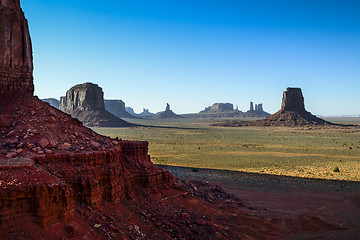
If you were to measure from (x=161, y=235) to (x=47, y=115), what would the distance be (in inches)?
289

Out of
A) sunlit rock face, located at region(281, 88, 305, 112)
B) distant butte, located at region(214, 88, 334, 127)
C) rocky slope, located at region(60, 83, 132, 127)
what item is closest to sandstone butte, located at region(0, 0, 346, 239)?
rocky slope, located at region(60, 83, 132, 127)

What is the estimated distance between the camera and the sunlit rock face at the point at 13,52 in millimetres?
13969

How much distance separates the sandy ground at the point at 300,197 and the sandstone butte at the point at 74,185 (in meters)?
1.49

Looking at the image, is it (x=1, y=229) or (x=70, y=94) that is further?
(x=70, y=94)

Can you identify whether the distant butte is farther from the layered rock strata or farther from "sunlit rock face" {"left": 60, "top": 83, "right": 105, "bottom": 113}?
the layered rock strata

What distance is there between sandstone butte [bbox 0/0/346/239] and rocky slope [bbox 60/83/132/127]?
123 meters

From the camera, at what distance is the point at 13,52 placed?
562 inches

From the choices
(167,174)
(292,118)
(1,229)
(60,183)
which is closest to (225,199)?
(167,174)

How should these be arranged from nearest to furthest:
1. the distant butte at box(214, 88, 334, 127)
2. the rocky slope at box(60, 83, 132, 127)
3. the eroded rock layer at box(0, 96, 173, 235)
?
the eroded rock layer at box(0, 96, 173, 235), the rocky slope at box(60, 83, 132, 127), the distant butte at box(214, 88, 334, 127)

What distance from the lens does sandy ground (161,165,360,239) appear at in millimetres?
20006

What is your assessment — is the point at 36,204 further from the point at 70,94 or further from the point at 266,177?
the point at 70,94

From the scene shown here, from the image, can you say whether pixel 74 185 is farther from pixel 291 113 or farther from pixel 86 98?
pixel 291 113

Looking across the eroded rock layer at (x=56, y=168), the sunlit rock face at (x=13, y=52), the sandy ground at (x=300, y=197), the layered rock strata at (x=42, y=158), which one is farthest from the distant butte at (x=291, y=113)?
the sunlit rock face at (x=13, y=52)

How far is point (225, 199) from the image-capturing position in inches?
862
